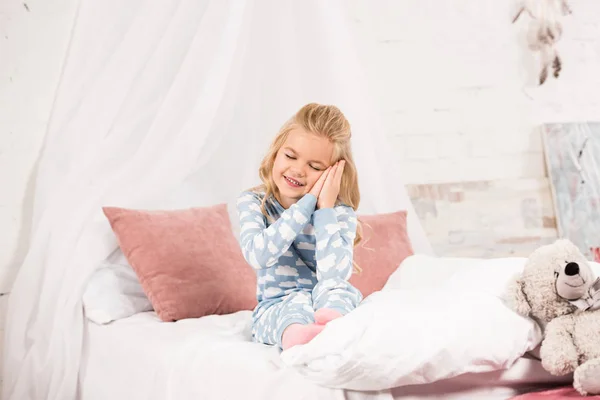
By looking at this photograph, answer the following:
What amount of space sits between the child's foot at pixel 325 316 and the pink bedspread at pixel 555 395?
1.31ft

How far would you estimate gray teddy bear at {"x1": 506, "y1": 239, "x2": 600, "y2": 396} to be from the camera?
1.37 metres

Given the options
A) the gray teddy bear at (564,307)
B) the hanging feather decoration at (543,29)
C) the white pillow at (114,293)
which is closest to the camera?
the gray teddy bear at (564,307)

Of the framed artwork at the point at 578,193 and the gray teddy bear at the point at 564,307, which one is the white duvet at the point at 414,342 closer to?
the gray teddy bear at the point at 564,307

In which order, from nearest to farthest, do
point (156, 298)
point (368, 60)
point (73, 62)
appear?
point (156, 298) → point (73, 62) → point (368, 60)

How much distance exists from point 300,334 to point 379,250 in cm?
114

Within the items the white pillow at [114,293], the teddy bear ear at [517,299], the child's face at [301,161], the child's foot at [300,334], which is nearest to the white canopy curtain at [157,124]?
the white pillow at [114,293]

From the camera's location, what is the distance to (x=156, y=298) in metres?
2.20

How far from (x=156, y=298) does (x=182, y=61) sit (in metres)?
0.83

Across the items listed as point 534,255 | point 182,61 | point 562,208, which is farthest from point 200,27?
point 562,208

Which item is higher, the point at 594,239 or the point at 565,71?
the point at 565,71

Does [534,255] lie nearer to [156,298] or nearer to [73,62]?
[156,298]

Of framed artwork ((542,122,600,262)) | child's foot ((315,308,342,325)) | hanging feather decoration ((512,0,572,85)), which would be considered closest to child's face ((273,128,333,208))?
child's foot ((315,308,342,325))

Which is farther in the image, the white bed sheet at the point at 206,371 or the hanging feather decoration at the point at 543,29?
the hanging feather decoration at the point at 543,29

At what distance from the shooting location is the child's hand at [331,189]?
180 centimetres
